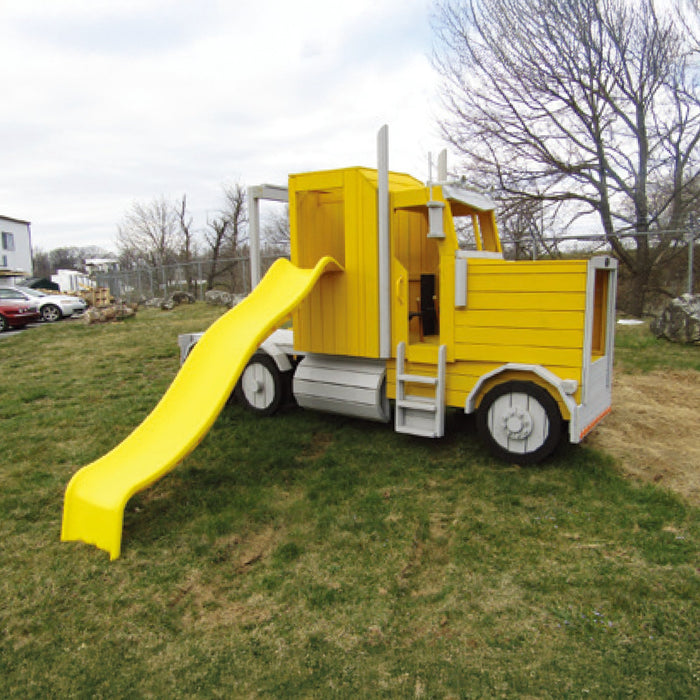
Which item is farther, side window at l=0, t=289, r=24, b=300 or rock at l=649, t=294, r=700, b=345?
side window at l=0, t=289, r=24, b=300

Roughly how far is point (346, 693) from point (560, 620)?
1178mm

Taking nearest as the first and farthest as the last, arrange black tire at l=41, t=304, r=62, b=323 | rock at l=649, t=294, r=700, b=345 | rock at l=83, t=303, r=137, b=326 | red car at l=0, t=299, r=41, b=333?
1. rock at l=649, t=294, r=700, b=345
2. rock at l=83, t=303, r=137, b=326
3. red car at l=0, t=299, r=41, b=333
4. black tire at l=41, t=304, r=62, b=323

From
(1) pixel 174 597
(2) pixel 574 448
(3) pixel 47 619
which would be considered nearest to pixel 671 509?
(2) pixel 574 448

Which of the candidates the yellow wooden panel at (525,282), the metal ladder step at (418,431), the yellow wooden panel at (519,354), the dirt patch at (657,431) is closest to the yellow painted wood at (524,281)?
the yellow wooden panel at (525,282)

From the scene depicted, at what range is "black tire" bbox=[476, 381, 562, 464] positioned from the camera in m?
4.50

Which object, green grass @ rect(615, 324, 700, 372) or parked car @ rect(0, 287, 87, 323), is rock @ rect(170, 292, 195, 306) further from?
green grass @ rect(615, 324, 700, 372)

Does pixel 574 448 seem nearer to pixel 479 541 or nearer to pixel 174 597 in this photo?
pixel 479 541

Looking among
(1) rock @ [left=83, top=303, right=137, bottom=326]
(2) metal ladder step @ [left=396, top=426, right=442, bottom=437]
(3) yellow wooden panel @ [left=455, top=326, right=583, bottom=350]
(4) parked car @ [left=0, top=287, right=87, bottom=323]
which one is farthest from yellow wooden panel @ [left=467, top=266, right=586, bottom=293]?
(4) parked car @ [left=0, top=287, right=87, bottom=323]

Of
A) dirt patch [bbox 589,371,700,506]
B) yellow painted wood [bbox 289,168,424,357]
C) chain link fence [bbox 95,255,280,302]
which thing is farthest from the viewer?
chain link fence [bbox 95,255,280,302]

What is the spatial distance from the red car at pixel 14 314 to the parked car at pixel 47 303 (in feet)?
1.29

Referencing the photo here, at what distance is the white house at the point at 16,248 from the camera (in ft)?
161

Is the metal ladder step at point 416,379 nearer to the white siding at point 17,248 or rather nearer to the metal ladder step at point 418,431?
the metal ladder step at point 418,431

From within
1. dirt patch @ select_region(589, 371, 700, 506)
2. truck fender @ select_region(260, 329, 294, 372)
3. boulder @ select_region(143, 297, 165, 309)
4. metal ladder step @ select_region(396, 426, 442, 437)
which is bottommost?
dirt patch @ select_region(589, 371, 700, 506)

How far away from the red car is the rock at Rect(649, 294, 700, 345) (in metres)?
18.9
